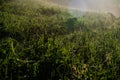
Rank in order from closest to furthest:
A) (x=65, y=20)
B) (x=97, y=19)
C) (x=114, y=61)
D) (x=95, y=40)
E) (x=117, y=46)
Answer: (x=114, y=61) < (x=117, y=46) < (x=95, y=40) < (x=65, y=20) < (x=97, y=19)

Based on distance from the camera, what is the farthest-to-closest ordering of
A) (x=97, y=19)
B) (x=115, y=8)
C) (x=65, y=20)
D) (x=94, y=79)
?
(x=115, y=8)
(x=97, y=19)
(x=65, y=20)
(x=94, y=79)

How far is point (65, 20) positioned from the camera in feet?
47.9

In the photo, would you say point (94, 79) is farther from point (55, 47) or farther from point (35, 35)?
point (35, 35)

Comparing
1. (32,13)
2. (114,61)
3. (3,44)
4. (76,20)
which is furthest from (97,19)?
(3,44)

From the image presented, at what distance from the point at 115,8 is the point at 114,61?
57.1 ft

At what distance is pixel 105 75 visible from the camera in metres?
7.76

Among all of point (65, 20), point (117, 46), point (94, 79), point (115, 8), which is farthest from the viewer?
point (115, 8)

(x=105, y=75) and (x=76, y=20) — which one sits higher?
(x=76, y=20)

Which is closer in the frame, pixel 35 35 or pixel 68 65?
pixel 68 65

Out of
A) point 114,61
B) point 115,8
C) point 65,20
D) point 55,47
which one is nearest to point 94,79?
point 114,61

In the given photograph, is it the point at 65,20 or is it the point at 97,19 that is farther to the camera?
the point at 97,19

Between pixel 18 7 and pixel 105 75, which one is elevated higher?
pixel 18 7

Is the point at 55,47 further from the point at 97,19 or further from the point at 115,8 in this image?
the point at 115,8

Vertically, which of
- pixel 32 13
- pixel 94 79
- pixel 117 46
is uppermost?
pixel 32 13
